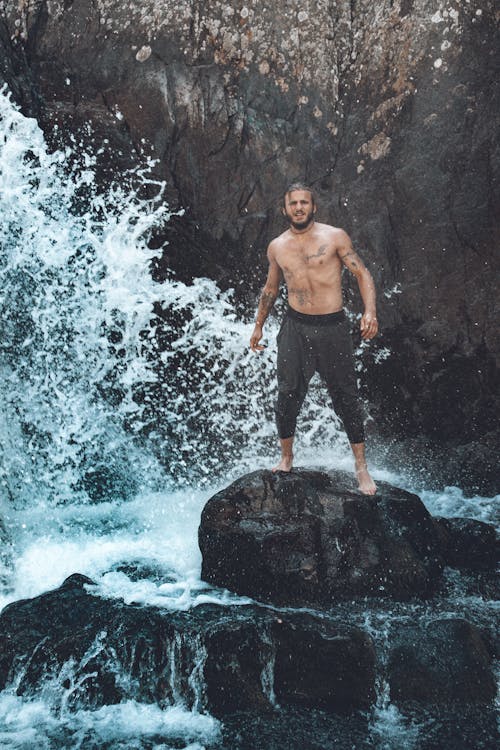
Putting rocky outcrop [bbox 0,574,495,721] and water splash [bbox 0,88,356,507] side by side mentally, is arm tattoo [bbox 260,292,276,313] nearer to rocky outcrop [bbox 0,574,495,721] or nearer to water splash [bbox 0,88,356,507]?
water splash [bbox 0,88,356,507]

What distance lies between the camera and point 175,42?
604cm

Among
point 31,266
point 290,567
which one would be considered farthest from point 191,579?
point 31,266

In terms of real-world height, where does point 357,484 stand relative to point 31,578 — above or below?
above

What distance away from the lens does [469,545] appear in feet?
14.5

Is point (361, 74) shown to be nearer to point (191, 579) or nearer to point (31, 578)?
point (191, 579)

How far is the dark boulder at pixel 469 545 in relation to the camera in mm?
4344

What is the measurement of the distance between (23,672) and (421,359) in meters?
4.07

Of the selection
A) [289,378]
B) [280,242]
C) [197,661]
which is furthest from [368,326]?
[197,661]

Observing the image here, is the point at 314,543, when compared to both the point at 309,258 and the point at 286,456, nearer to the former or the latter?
the point at 286,456

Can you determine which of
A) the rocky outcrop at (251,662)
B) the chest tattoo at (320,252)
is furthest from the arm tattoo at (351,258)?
the rocky outcrop at (251,662)

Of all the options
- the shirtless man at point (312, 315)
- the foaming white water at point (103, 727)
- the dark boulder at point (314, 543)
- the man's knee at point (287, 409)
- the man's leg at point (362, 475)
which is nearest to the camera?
the foaming white water at point (103, 727)

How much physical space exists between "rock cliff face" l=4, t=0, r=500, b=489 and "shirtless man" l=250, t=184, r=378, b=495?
1768 mm

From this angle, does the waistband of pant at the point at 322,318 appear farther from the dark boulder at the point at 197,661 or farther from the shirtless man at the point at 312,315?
the dark boulder at the point at 197,661

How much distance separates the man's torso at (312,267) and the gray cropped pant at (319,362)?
86 millimetres
